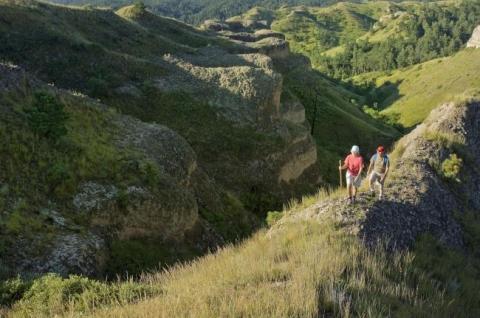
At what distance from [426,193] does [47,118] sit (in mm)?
15137

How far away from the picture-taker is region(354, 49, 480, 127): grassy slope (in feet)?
466

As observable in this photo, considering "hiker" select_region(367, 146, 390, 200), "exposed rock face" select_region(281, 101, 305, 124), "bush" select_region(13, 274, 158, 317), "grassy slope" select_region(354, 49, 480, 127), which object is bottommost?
"grassy slope" select_region(354, 49, 480, 127)

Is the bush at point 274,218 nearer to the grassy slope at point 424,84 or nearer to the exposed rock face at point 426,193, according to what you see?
the exposed rock face at point 426,193

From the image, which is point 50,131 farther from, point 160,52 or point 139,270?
point 160,52

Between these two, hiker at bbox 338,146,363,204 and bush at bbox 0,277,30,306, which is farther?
hiker at bbox 338,146,363,204

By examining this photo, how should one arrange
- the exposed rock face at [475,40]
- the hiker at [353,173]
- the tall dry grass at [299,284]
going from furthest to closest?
the exposed rock face at [475,40] < the hiker at [353,173] < the tall dry grass at [299,284]

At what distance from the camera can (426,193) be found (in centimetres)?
1641

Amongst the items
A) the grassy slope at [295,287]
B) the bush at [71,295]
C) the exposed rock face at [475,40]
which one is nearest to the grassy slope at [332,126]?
the grassy slope at [295,287]

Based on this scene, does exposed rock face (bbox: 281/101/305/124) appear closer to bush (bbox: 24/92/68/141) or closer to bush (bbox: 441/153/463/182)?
bush (bbox: 441/153/463/182)

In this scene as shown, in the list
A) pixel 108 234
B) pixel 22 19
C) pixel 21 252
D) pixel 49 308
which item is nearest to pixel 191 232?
pixel 108 234

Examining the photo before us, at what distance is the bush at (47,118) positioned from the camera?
65.2 ft

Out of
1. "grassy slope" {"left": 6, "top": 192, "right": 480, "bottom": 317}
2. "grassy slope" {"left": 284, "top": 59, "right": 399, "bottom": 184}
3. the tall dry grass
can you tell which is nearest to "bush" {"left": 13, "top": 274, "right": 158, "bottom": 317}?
"grassy slope" {"left": 6, "top": 192, "right": 480, "bottom": 317}

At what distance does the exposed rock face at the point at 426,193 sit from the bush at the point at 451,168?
0.60 feet

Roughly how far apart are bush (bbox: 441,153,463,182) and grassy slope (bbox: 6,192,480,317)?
6452 mm
